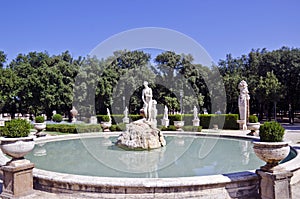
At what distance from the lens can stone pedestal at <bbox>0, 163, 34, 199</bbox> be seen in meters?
5.48

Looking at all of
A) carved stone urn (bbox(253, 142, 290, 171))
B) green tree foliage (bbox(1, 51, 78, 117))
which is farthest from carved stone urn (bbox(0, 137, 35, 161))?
green tree foliage (bbox(1, 51, 78, 117))

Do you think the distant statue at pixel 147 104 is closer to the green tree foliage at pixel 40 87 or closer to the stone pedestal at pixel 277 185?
the stone pedestal at pixel 277 185

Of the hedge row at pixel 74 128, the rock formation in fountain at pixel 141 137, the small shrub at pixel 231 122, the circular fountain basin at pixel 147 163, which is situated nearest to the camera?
the circular fountain basin at pixel 147 163

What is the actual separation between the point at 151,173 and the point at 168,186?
6.63ft

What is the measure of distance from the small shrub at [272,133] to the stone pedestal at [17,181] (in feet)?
15.8

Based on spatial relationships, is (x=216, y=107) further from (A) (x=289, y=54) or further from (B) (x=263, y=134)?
(B) (x=263, y=134)

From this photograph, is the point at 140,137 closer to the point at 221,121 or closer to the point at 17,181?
the point at 17,181

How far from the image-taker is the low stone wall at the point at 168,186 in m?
5.09

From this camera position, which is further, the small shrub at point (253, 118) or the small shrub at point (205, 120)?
the small shrub at point (205, 120)

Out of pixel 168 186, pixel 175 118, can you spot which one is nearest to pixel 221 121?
pixel 175 118

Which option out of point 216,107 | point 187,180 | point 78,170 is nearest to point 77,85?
point 216,107

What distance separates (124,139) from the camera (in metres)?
11.3

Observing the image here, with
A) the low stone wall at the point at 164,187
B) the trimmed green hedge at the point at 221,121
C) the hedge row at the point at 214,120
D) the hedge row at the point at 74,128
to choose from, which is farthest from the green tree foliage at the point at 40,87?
the low stone wall at the point at 164,187

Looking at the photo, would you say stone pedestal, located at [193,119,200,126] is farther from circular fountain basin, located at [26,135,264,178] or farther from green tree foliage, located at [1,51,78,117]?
green tree foliage, located at [1,51,78,117]
